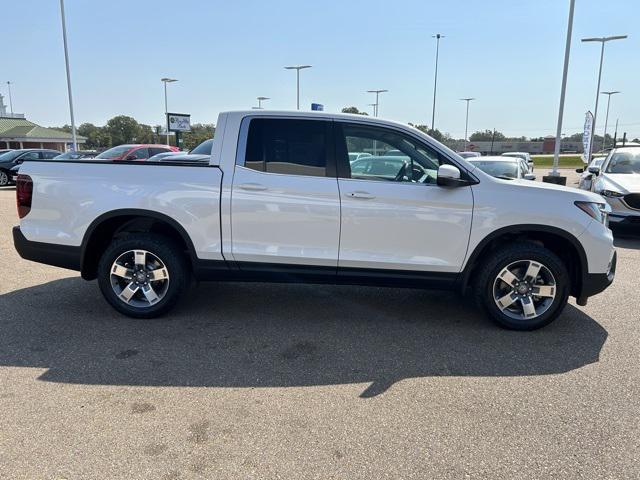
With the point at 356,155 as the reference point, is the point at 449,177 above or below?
below

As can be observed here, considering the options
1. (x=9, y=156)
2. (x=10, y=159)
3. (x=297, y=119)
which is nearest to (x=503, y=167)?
(x=297, y=119)

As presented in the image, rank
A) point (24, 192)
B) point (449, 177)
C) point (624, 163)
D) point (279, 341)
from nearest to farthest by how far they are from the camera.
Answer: point (449, 177)
point (279, 341)
point (24, 192)
point (624, 163)

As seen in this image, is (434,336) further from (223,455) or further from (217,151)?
(217,151)

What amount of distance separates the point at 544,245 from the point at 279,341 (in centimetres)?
268

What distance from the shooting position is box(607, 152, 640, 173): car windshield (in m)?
9.72

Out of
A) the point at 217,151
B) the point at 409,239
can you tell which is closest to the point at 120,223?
the point at 217,151

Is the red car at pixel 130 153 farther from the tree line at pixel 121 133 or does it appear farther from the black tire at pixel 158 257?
the tree line at pixel 121 133

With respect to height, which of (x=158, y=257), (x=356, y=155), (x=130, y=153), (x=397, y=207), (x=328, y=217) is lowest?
(x=158, y=257)

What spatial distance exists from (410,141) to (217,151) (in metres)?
1.75

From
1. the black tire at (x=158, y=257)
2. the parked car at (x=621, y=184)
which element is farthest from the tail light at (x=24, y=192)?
the parked car at (x=621, y=184)

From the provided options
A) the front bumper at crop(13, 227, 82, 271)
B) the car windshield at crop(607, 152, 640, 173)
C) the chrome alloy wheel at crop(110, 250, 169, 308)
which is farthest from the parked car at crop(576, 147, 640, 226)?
the front bumper at crop(13, 227, 82, 271)

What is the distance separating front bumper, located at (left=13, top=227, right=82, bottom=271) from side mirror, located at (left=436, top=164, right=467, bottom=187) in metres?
3.36

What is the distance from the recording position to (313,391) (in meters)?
3.29

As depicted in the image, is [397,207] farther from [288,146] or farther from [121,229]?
[121,229]
